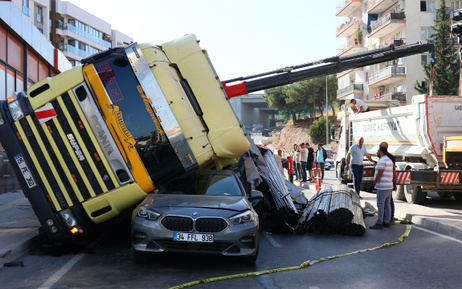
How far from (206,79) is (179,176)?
5.37 feet

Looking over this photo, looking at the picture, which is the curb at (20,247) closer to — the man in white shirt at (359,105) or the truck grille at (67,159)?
the truck grille at (67,159)

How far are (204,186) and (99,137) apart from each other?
5.83 ft

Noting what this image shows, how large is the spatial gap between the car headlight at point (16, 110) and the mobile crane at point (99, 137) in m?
0.01

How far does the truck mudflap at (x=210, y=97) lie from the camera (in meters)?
8.54

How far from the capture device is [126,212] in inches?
332

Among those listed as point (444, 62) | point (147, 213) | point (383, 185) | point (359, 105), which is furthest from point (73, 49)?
point (147, 213)

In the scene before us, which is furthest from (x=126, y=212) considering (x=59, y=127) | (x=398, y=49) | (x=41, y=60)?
(x=41, y=60)

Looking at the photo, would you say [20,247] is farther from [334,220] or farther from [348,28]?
[348,28]

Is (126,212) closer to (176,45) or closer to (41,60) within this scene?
(176,45)

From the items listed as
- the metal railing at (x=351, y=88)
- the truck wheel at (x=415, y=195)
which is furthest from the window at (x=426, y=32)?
the truck wheel at (x=415, y=195)

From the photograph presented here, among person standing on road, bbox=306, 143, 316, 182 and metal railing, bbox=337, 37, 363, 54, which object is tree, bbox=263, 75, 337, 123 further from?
person standing on road, bbox=306, 143, 316, 182

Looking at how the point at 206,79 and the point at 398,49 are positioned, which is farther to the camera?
the point at 398,49

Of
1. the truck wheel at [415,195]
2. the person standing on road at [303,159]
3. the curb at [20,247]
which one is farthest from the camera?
the person standing on road at [303,159]

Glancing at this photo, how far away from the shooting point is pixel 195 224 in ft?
22.9
